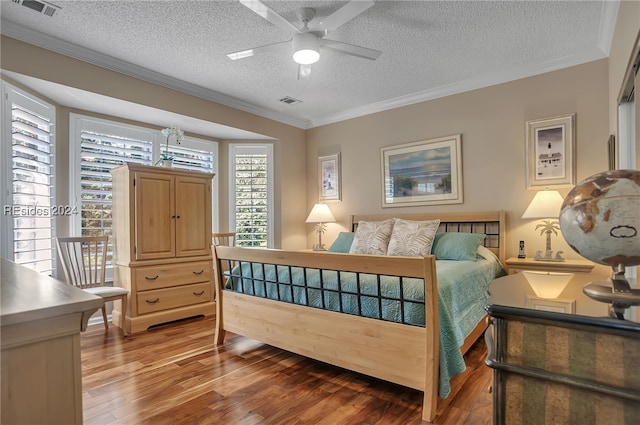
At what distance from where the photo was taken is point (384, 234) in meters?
3.62

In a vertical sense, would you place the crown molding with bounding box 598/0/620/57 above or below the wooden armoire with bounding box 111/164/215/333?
above

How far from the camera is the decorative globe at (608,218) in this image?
2.68ft

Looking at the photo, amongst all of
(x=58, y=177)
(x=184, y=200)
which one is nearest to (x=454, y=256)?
(x=184, y=200)

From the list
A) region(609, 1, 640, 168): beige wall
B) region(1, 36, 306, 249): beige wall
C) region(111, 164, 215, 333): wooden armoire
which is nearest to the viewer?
region(609, 1, 640, 168): beige wall

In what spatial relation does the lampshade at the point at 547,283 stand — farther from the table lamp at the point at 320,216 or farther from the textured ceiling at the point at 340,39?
the table lamp at the point at 320,216

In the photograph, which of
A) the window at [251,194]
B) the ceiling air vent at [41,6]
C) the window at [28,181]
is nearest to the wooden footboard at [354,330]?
the window at [28,181]

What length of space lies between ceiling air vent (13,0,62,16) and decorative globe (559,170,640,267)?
3.32 metres

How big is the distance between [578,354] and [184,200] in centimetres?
379

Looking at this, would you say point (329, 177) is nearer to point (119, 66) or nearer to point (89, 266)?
point (119, 66)

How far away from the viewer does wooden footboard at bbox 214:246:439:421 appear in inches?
73.2

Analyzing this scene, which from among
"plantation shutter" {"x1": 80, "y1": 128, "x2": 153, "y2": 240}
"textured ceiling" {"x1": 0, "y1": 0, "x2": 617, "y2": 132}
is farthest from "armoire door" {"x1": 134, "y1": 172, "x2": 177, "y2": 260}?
"textured ceiling" {"x1": 0, "y1": 0, "x2": 617, "y2": 132}

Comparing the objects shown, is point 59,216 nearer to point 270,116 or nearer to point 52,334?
point 270,116

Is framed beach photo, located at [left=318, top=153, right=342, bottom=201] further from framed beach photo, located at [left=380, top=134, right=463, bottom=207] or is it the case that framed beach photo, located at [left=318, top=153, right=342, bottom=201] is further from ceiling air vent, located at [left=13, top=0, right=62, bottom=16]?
ceiling air vent, located at [left=13, top=0, right=62, bottom=16]

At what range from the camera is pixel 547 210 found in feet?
10.1
